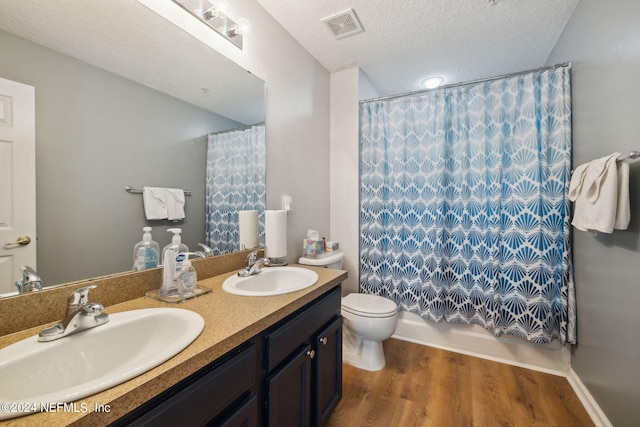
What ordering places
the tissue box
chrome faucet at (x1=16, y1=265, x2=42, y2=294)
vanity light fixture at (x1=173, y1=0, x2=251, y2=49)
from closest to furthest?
1. chrome faucet at (x1=16, y1=265, x2=42, y2=294)
2. vanity light fixture at (x1=173, y1=0, x2=251, y2=49)
3. the tissue box

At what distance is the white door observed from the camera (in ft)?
2.40

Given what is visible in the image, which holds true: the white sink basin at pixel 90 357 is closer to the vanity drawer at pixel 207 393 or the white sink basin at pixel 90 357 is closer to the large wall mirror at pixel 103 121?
the vanity drawer at pixel 207 393

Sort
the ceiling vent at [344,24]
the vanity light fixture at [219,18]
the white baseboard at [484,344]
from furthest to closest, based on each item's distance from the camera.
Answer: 1. the white baseboard at [484,344]
2. the ceiling vent at [344,24]
3. the vanity light fixture at [219,18]

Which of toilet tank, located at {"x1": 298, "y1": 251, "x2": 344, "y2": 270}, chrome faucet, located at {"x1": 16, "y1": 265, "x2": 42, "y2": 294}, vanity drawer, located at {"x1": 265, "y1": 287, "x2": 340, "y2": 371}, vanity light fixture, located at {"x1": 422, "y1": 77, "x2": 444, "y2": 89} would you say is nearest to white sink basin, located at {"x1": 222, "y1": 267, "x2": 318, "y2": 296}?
vanity drawer, located at {"x1": 265, "y1": 287, "x2": 340, "y2": 371}

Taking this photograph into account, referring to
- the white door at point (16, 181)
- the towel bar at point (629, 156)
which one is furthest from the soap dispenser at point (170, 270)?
the towel bar at point (629, 156)

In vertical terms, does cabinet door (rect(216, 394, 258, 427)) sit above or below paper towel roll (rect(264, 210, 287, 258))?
below

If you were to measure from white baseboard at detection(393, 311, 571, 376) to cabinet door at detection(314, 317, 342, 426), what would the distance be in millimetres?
1078

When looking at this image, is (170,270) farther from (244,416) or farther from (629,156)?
(629,156)

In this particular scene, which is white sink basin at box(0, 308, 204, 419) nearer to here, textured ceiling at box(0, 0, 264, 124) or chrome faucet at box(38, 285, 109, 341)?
chrome faucet at box(38, 285, 109, 341)

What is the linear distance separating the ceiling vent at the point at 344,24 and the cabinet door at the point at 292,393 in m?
1.98

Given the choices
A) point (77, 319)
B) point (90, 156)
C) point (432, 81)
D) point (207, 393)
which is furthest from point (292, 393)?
point (432, 81)

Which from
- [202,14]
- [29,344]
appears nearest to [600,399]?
[29,344]

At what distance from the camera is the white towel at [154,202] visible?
3.46 feet

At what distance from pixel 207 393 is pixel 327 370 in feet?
2.57
